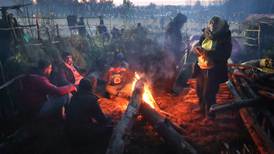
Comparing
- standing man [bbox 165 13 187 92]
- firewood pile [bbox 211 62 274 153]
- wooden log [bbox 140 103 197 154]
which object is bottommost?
wooden log [bbox 140 103 197 154]

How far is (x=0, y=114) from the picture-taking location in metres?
6.84

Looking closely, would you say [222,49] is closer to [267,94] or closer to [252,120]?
[267,94]

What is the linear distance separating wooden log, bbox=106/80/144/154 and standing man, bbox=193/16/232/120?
1.57 metres

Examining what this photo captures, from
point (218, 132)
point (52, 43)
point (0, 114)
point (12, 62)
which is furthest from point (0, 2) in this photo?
point (218, 132)

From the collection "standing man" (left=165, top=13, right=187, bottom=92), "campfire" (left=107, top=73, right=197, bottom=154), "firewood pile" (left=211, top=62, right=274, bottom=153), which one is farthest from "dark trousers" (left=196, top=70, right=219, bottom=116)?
"standing man" (left=165, top=13, right=187, bottom=92)

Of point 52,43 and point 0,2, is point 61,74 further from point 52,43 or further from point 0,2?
point 0,2

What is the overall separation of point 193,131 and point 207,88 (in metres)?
1.08

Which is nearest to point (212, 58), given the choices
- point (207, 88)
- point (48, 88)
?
point (207, 88)

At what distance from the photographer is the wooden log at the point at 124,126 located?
4.55m

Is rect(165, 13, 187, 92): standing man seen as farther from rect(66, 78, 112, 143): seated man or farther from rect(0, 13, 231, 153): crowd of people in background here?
rect(66, 78, 112, 143): seated man

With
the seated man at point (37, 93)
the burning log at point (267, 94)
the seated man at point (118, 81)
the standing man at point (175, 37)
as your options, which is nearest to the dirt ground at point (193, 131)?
the seated man at point (118, 81)

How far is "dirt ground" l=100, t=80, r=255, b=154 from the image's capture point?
522 centimetres

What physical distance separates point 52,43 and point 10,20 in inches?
100

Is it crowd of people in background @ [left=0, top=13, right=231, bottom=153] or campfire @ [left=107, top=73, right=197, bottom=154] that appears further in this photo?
crowd of people in background @ [left=0, top=13, right=231, bottom=153]
